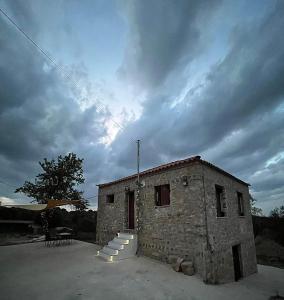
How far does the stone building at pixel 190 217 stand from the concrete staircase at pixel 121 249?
1.49 ft

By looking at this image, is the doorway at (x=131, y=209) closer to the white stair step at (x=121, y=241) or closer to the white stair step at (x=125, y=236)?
the white stair step at (x=125, y=236)

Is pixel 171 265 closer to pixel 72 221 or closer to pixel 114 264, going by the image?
pixel 114 264

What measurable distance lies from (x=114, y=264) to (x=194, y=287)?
4.00 meters

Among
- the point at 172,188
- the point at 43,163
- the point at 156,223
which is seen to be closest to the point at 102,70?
the point at 172,188

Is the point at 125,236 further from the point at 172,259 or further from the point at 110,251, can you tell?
the point at 172,259

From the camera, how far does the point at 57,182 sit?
2022cm

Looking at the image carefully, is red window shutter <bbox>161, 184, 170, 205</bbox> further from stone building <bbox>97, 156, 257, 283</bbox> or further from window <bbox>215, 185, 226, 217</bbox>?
window <bbox>215, 185, 226, 217</bbox>

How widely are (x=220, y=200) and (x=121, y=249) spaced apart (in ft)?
20.2

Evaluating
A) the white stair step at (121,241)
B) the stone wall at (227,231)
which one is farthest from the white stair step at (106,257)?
the stone wall at (227,231)

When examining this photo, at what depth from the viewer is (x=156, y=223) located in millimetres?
11055

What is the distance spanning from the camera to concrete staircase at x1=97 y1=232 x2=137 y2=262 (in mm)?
10742

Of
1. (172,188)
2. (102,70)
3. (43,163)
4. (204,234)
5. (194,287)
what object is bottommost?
(194,287)

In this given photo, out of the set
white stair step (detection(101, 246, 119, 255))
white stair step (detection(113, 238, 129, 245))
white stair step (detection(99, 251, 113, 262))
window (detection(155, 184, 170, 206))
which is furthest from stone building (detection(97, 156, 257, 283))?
white stair step (detection(99, 251, 113, 262))

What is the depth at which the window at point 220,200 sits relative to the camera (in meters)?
11.5
